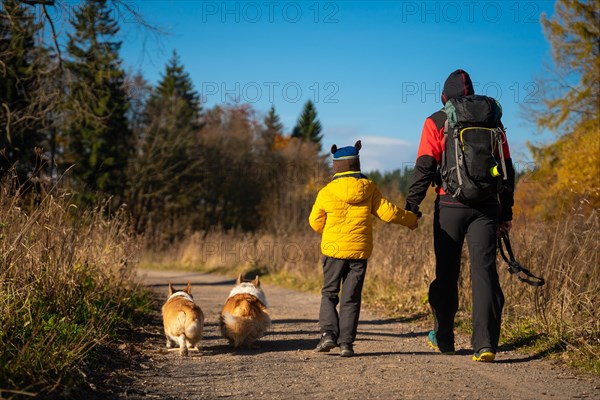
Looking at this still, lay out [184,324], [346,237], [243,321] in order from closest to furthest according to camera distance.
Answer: [346,237]
[184,324]
[243,321]

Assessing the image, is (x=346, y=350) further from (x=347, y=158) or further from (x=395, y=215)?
(x=347, y=158)

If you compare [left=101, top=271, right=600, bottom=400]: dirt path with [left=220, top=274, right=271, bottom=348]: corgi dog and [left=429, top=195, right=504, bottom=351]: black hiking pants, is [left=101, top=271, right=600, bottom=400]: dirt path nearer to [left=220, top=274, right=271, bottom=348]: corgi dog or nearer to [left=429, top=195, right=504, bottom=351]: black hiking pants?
[left=220, top=274, right=271, bottom=348]: corgi dog

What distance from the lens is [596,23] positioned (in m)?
25.9

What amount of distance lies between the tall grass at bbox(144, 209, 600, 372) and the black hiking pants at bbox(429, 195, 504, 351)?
92 centimetres

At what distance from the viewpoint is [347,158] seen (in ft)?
18.8

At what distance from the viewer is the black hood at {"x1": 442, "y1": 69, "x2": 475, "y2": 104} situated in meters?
5.50

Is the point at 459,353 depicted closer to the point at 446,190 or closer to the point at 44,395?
the point at 446,190

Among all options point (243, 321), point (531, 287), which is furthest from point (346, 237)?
point (531, 287)

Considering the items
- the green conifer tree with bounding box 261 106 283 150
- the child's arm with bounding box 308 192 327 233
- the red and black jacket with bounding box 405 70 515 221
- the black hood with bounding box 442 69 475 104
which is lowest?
the child's arm with bounding box 308 192 327 233

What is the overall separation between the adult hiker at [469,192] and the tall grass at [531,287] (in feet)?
3.28

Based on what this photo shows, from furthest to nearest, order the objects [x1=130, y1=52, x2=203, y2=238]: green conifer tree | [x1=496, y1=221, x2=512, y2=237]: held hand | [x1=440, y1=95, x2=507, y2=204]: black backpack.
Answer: [x1=130, y1=52, x2=203, y2=238]: green conifer tree, [x1=496, y1=221, x2=512, y2=237]: held hand, [x1=440, y1=95, x2=507, y2=204]: black backpack

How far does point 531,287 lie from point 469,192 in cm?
263

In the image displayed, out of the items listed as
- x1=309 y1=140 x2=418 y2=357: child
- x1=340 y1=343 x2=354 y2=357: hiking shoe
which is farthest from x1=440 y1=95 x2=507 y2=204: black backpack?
x1=340 y1=343 x2=354 y2=357: hiking shoe

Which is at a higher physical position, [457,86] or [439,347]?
[457,86]
